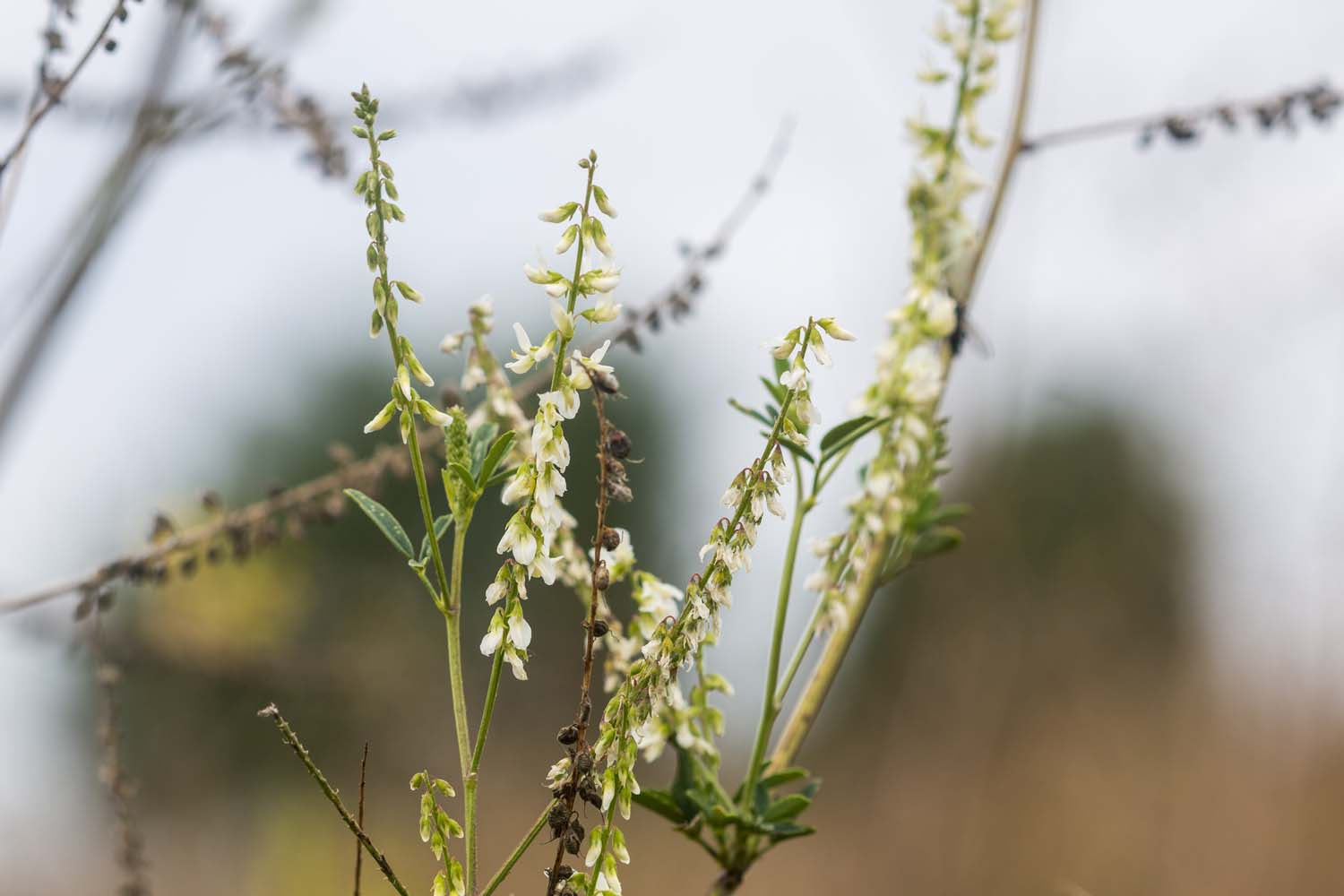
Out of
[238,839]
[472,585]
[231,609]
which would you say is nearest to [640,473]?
[472,585]

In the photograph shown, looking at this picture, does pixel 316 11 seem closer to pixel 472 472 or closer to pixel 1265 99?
pixel 472 472

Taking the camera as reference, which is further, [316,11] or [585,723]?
[316,11]

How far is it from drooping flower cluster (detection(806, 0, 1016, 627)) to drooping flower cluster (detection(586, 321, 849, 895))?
15 centimetres

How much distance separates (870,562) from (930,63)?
33 centimetres

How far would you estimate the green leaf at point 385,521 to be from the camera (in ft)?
1.46

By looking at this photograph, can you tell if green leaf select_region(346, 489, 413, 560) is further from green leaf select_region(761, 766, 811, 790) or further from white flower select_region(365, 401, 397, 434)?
green leaf select_region(761, 766, 811, 790)

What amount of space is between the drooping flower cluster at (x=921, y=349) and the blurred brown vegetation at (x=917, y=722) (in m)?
1.98

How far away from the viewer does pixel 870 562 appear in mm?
601

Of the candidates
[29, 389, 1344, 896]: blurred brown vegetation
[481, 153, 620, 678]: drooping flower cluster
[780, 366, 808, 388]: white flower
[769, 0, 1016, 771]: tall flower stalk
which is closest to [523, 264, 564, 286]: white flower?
[481, 153, 620, 678]: drooping flower cluster

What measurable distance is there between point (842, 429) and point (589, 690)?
0.21 metres

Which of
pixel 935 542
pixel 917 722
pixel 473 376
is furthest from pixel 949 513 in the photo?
pixel 917 722

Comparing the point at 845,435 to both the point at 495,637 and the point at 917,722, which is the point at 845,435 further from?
the point at 917,722

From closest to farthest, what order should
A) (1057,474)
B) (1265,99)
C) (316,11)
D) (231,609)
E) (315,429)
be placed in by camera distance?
(316,11) → (1265,99) → (231,609) → (1057,474) → (315,429)

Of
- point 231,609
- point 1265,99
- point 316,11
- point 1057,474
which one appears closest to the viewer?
point 316,11
